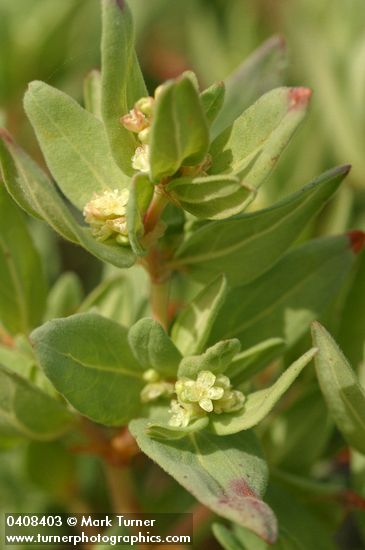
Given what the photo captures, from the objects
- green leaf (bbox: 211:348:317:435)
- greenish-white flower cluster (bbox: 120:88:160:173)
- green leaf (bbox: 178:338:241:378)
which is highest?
greenish-white flower cluster (bbox: 120:88:160:173)

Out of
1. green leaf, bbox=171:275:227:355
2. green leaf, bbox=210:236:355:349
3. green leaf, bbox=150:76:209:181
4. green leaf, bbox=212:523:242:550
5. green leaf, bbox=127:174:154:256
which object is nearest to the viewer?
green leaf, bbox=150:76:209:181


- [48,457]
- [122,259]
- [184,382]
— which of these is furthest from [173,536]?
[122,259]

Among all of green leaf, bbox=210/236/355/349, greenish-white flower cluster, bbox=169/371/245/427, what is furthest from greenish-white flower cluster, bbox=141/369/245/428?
green leaf, bbox=210/236/355/349

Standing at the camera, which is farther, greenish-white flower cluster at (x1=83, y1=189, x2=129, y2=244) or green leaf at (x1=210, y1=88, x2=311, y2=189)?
greenish-white flower cluster at (x1=83, y1=189, x2=129, y2=244)

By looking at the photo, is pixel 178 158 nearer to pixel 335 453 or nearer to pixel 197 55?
pixel 335 453

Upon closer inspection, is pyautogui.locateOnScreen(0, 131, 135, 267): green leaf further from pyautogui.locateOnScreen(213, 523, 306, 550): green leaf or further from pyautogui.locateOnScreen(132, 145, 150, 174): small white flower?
pyautogui.locateOnScreen(213, 523, 306, 550): green leaf

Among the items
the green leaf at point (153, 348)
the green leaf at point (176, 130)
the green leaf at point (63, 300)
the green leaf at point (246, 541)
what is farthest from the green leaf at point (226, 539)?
the green leaf at point (176, 130)

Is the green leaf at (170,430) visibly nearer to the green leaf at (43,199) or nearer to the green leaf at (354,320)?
the green leaf at (43,199)

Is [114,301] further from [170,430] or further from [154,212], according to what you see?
[170,430]
